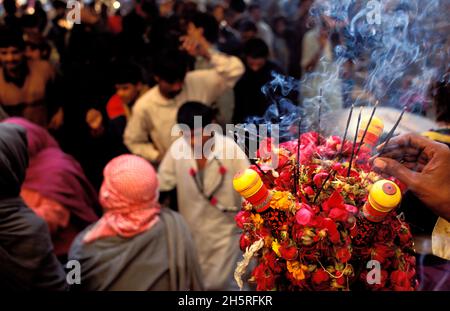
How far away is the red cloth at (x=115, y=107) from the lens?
13.9 ft

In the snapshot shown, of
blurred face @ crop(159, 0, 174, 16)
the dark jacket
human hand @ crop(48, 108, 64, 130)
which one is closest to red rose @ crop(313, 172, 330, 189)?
the dark jacket

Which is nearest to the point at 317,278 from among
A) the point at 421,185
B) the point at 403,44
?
the point at 421,185

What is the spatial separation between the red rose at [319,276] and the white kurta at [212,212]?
5.48 feet

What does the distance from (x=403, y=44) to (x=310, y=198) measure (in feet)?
3.01

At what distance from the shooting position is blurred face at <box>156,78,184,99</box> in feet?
12.8

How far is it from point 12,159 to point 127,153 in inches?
60.0

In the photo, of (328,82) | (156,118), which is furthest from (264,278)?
(156,118)

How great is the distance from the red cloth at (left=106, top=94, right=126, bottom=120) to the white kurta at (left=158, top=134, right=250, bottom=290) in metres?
0.92

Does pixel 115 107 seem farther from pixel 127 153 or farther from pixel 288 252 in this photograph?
pixel 288 252

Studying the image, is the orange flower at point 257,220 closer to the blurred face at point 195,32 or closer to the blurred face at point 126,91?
the blurred face at point 126,91

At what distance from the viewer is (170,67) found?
3.84 meters

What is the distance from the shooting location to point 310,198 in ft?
5.58

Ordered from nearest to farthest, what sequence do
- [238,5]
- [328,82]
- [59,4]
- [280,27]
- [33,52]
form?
[328,82] → [33,52] → [59,4] → [238,5] → [280,27]

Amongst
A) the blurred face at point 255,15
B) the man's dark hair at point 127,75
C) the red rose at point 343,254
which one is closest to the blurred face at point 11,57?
the man's dark hair at point 127,75
